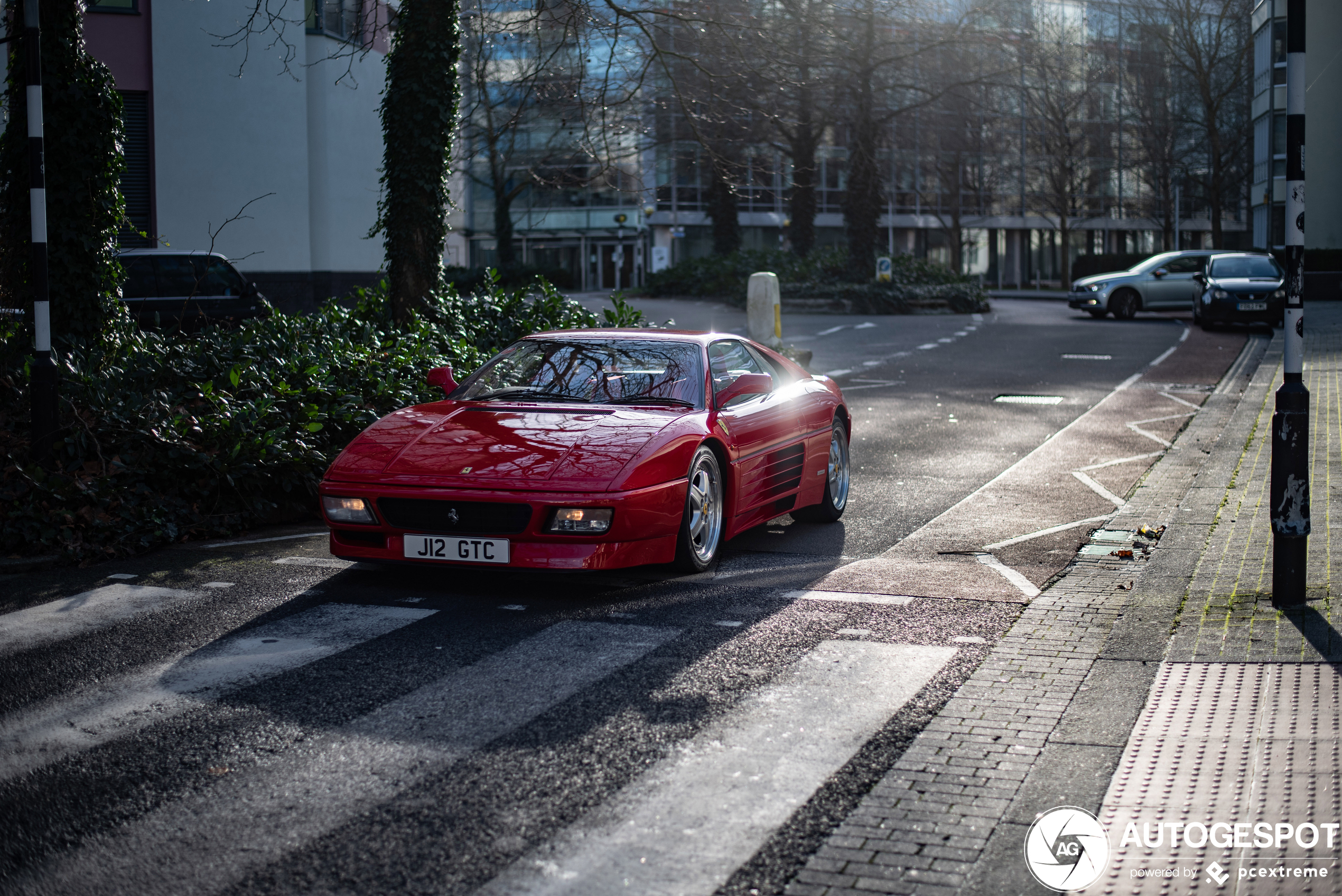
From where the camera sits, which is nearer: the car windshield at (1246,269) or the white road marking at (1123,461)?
the white road marking at (1123,461)

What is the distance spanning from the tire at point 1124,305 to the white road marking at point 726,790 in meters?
28.0

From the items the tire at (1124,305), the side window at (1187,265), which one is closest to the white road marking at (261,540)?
the tire at (1124,305)

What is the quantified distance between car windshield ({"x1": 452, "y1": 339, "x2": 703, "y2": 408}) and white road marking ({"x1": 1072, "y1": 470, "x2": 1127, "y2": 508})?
3.47m

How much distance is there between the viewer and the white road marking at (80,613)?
6.12m

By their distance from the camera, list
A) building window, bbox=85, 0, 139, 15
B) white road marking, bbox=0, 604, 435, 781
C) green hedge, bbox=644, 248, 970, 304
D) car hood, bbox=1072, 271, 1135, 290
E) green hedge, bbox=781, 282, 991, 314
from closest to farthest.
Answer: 1. white road marking, bbox=0, 604, 435, 781
2. building window, bbox=85, 0, 139, 15
3. car hood, bbox=1072, 271, 1135, 290
4. green hedge, bbox=781, 282, 991, 314
5. green hedge, bbox=644, 248, 970, 304

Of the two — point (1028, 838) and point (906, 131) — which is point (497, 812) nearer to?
point (1028, 838)

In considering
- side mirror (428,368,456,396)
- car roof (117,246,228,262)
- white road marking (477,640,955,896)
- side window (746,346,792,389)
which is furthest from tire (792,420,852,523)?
car roof (117,246,228,262)

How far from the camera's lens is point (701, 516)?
7.33 metres

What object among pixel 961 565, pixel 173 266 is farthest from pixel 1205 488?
pixel 173 266

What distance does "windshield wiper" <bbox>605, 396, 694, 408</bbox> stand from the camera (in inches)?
301

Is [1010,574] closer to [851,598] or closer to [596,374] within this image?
[851,598]

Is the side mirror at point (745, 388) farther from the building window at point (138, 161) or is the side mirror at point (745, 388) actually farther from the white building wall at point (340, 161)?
the white building wall at point (340, 161)

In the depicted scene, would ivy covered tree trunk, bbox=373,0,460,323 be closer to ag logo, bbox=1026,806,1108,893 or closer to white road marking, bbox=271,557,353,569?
white road marking, bbox=271,557,353,569

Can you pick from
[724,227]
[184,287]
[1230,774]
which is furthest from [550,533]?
[724,227]
